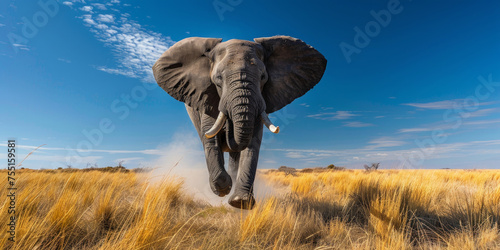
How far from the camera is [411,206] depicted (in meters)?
4.29

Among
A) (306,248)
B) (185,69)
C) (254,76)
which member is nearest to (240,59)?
(254,76)

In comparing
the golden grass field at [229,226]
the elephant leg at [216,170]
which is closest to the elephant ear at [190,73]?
the elephant leg at [216,170]

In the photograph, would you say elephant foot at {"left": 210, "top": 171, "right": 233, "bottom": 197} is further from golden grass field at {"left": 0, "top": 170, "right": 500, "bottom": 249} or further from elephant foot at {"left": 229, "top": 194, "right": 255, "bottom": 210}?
elephant foot at {"left": 229, "top": 194, "right": 255, "bottom": 210}

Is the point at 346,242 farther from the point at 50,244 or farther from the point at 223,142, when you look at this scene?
the point at 50,244

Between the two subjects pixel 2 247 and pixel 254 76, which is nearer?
pixel 2 247

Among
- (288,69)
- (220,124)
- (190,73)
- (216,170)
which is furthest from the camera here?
(288,69)

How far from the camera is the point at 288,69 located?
5.29m

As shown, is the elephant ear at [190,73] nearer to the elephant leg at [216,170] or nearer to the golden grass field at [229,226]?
the elephant leg at [216,170]

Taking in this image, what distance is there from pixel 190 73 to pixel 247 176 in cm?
216

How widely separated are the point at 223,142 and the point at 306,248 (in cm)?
254

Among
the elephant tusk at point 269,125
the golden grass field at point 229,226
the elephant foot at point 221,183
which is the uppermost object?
the elephant tusk at point 269,125

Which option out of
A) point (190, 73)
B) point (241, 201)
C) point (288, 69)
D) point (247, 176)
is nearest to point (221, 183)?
point (247, 176)

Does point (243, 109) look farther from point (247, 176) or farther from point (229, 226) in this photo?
point (229, 226)

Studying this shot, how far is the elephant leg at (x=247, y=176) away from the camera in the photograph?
12.5 feet
